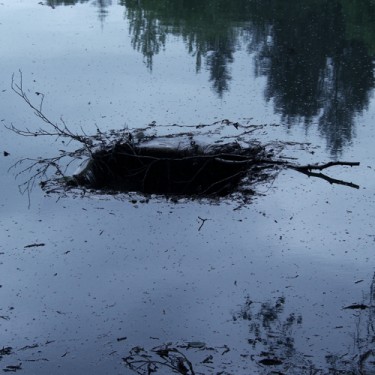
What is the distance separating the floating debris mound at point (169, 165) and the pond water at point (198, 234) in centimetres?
40

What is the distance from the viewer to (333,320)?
533 centimetres

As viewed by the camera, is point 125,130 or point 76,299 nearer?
point 76,299

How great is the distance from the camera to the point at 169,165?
7809mm

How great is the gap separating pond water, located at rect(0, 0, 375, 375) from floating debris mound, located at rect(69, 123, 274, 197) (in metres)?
0.40

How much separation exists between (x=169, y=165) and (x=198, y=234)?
4.70ft

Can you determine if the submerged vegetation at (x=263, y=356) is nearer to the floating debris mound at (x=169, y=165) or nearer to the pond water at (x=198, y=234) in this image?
the pond water at (x=198, y=234)

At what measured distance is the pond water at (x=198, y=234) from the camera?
16.7 ft

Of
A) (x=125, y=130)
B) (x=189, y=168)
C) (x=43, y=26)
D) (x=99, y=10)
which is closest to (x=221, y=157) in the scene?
(x=189, y=168)

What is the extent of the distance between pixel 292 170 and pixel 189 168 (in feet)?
3.15

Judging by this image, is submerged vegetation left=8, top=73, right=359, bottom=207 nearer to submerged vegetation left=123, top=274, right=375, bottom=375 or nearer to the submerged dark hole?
the submerged dark hole

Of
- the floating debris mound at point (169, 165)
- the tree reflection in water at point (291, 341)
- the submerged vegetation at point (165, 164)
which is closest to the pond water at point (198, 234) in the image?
the tree reflection in water at point (291, 341)

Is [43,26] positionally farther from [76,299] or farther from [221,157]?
[76,299]

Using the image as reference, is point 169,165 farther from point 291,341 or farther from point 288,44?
point 288,44

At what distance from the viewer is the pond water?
508 cm
